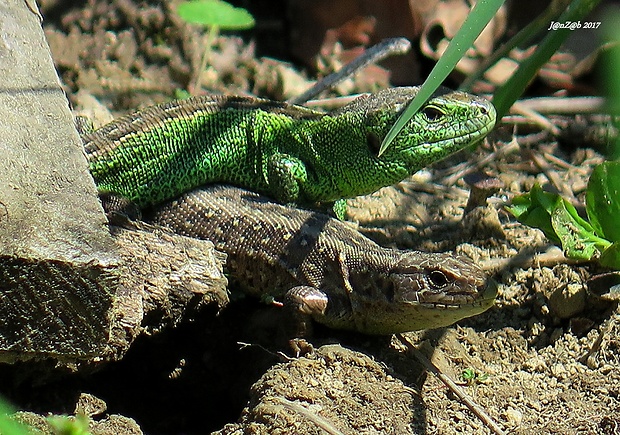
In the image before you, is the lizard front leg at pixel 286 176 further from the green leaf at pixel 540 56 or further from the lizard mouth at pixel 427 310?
the green leaf at pixel 540 56

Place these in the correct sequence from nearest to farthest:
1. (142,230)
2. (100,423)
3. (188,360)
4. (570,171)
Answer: (100,423), (142,230), (188,360), (570,171)

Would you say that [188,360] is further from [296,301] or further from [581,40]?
[581,40]

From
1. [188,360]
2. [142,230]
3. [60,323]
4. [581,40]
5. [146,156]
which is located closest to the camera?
[60,323]

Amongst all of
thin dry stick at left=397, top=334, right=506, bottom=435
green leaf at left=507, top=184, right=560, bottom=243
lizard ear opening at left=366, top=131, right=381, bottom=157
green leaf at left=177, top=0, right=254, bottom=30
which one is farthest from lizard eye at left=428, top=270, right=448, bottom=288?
green leaf at left=177, top=0, right=254, bottom=30

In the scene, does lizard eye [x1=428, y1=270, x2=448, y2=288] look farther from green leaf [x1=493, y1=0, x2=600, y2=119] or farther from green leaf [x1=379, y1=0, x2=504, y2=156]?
green leaf [x1=493, y1=0, x2=600, y2=119]

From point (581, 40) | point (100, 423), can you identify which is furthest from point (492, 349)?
point (581, 40)

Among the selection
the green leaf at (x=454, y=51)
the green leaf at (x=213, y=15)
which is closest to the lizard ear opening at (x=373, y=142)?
the green leaf at (x=213, y=15)
